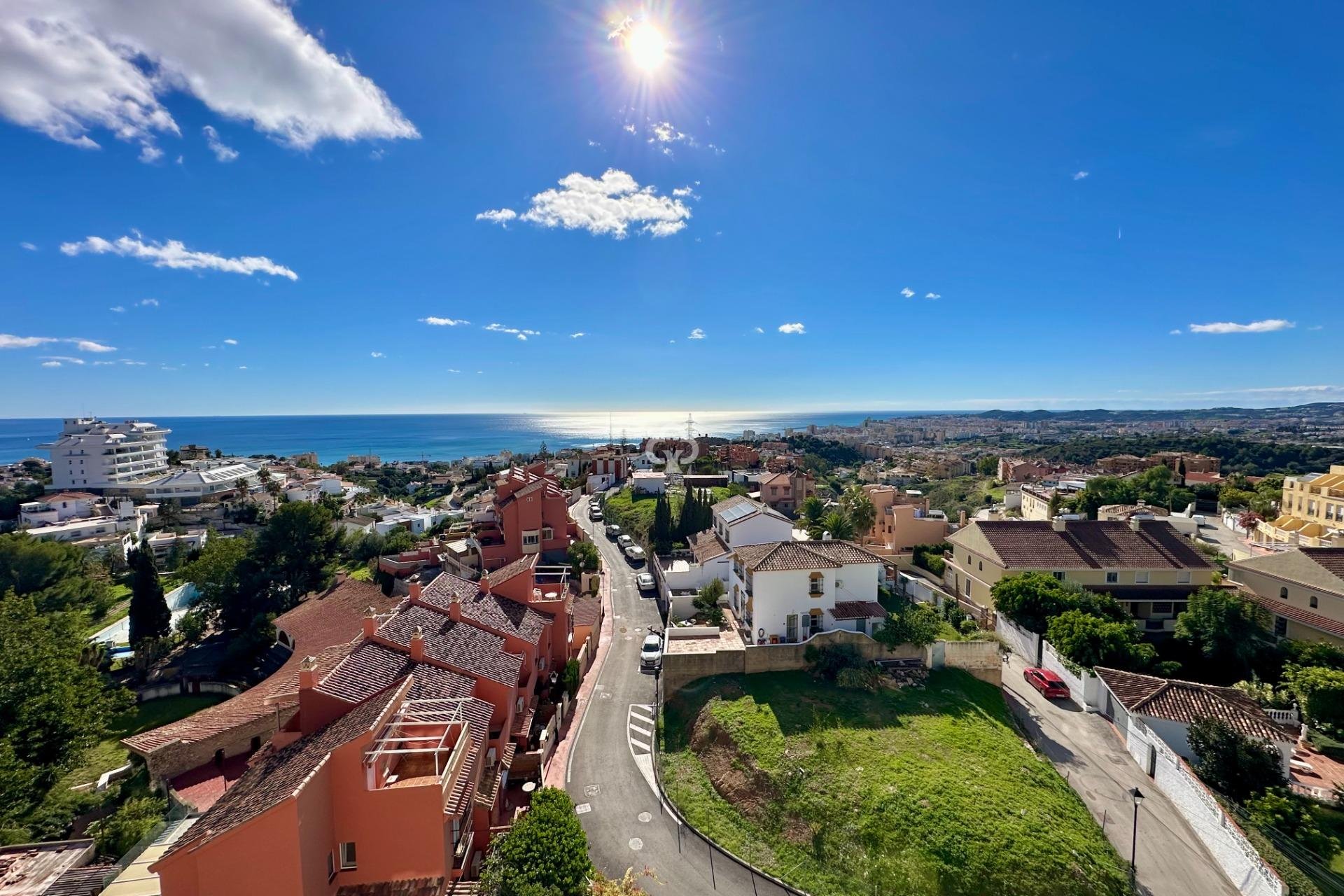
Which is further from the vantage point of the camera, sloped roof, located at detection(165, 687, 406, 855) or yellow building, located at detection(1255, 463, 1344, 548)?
yellow building, located at detection(1255, 463, 1344, 548)

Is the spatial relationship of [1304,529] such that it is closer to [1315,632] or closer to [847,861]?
[1315,632]

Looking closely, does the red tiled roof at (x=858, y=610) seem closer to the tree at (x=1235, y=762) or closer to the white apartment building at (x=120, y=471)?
the tree at (x=1235, y=762)

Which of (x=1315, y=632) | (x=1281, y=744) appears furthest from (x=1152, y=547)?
(x=1281, y=744)

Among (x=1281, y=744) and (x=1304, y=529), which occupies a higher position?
(x=1304, y=529)

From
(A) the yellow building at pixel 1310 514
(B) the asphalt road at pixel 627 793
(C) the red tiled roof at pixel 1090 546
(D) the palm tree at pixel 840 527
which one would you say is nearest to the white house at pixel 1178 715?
(C) the red tiled roof at pixel 1090 546

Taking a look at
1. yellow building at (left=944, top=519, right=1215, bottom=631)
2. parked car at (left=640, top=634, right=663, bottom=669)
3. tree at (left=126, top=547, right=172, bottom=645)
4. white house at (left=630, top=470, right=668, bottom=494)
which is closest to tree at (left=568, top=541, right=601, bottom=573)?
parked car at (left=640, top=634, right=663, bottom=669)

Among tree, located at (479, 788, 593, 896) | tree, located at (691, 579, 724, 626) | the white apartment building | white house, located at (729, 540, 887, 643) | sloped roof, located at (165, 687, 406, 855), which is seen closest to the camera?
sloped roof, located at (165, 687, 406, 855)

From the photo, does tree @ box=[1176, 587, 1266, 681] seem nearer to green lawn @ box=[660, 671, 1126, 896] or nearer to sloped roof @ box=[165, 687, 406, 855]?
green lawn @ box=[660, 671, 1126, 896]
